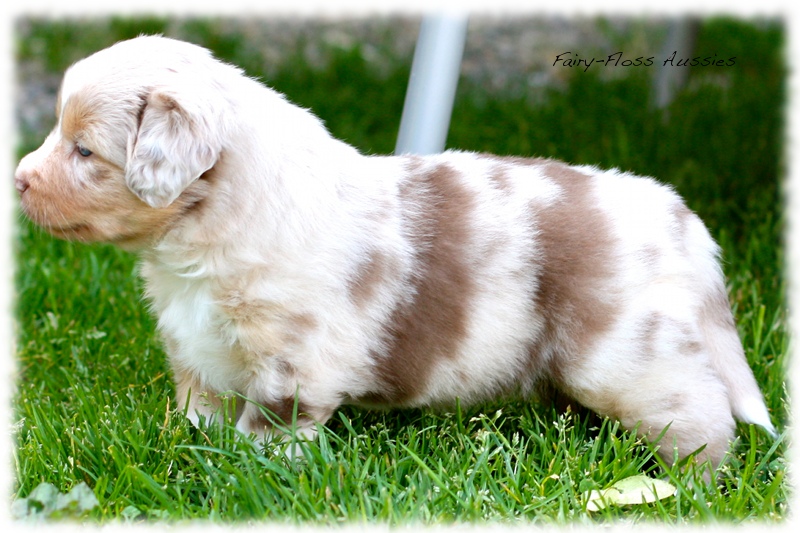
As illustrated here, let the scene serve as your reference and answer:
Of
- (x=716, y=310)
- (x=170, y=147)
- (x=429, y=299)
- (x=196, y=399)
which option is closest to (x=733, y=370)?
(x=716, y=310)

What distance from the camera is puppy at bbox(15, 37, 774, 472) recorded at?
2.92m

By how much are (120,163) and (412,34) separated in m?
6.86

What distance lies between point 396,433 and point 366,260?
2.61ft

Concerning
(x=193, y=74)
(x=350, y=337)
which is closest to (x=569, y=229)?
(x=350, y=337)

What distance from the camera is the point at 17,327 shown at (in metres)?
4.24

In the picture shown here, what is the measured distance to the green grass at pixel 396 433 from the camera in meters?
2.86

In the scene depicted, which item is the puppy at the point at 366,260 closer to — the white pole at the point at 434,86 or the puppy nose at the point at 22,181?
the puppy nose at the point at 22,181

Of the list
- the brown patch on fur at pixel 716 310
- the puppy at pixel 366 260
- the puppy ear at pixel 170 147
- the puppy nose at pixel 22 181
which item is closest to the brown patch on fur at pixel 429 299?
the puppy at pixel 366 260

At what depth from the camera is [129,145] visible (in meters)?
2.86

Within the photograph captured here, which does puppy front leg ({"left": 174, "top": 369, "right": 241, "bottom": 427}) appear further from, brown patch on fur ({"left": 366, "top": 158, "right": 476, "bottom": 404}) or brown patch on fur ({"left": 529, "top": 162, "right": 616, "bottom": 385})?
brown patch on fur ({"left": 529, "top": 162, "right": 616, "bottom": 385})

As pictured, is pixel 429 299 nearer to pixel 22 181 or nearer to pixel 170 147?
pixel 170 147

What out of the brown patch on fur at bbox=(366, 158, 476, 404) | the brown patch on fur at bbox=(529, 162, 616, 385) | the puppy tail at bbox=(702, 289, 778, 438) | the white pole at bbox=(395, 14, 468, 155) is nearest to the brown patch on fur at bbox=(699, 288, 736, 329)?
the puppy tail at bbox=(702, 289, 778, 438)

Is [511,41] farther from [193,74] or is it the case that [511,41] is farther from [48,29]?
[193,74]

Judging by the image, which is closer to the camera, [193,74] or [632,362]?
[193,74]
